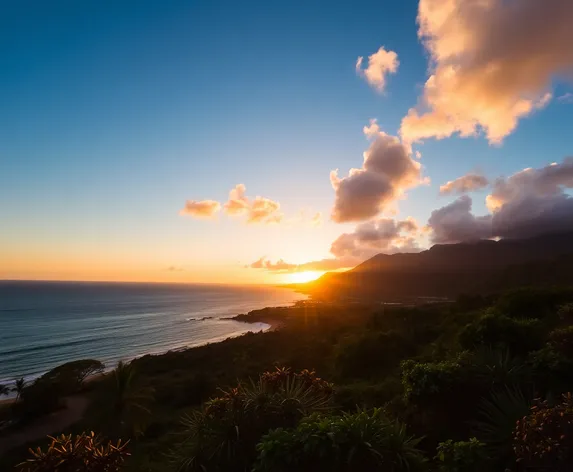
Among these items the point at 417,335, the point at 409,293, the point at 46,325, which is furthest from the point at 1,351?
the point at 409,293

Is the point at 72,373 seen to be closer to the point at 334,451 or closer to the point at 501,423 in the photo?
the point at 334,451

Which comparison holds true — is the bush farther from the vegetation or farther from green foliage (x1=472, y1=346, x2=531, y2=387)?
green foliage (x1=472, y1=346, x2=531, y2=387)

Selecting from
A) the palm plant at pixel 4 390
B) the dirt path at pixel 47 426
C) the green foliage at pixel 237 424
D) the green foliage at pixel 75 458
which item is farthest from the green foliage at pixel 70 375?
Result: the green foliage at pixel 75 458

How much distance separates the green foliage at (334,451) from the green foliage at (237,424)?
4.33 ft

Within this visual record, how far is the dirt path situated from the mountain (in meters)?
70.2

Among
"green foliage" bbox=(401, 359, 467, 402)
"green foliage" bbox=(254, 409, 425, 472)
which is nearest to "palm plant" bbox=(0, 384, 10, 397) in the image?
"green foliage" bbox=(254, 409, 425, 472)

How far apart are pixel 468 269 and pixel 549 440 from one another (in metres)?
144

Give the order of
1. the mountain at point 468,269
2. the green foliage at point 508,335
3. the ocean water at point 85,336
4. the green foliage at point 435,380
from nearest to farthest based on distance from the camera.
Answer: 1. the green foliage at point 435,380
2. the green foliage at point 508,335
3. the ocean water at point 85,336
4. the mountain at point 468,269

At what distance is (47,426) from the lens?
78.8 ft

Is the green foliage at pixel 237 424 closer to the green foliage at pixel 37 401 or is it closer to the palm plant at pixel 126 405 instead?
the palm plant at pixel 126 405

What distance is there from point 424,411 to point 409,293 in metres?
142

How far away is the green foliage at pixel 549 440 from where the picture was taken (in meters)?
4.80

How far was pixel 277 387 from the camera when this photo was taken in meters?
8.29

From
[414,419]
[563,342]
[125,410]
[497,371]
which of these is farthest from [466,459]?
[125,410]
